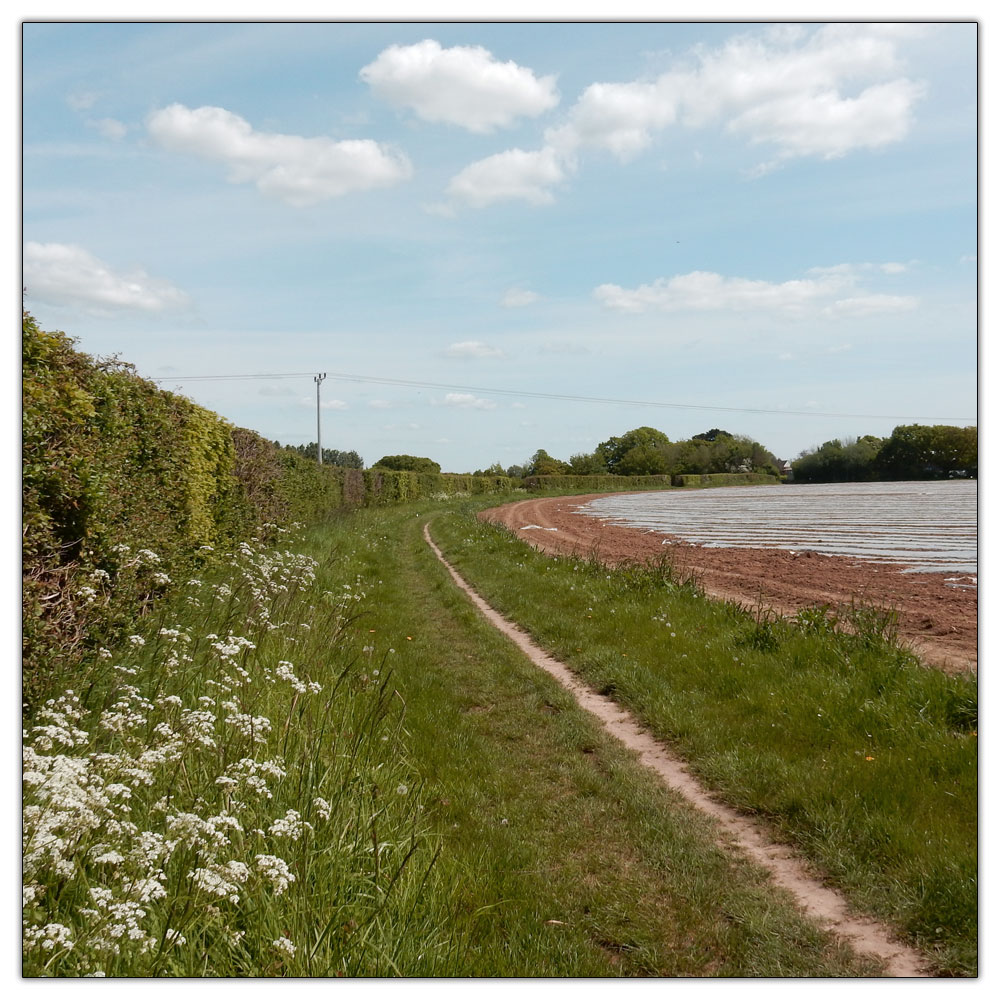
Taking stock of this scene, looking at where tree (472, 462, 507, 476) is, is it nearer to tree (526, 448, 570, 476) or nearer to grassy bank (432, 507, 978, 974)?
tree (526, 448, 570, 476)

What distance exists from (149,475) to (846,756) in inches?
307

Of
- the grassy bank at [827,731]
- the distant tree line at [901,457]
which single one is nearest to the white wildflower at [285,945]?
the grassy bank at [827,731]

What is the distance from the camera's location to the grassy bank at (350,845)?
2.76 meters

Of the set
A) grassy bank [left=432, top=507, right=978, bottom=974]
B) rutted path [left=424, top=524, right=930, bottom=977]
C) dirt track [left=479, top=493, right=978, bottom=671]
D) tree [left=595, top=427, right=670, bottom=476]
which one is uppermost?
tree [left=595, top=427, right=670, bottom=476]

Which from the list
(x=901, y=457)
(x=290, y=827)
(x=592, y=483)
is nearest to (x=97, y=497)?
Answer: (x=290, y=827)

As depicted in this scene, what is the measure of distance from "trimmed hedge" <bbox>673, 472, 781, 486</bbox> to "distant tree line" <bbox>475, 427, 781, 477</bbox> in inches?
43.2

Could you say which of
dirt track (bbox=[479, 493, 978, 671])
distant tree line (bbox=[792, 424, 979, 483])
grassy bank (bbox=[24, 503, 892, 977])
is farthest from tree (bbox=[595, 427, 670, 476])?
grassy bank (bbox=[24, 503, 892, 977])

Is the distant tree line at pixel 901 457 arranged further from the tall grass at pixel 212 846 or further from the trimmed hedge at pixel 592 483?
the trimmed hedge at pixel 592 483

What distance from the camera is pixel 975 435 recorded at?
12.9 ft

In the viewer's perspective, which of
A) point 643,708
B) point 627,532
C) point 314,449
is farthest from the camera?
point 314,449

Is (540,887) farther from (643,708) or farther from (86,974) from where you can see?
(643,708)

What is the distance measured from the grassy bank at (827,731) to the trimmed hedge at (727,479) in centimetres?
8430

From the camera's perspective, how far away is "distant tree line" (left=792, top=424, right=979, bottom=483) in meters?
4.99
